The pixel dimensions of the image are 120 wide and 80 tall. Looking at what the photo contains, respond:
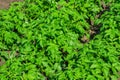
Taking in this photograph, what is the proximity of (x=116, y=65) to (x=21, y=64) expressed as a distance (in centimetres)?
169

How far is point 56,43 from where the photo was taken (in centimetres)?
570

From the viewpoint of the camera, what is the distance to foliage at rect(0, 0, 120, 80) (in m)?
5.18

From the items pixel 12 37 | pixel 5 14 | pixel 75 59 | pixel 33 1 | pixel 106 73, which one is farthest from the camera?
pixel 33 1

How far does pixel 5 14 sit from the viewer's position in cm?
640

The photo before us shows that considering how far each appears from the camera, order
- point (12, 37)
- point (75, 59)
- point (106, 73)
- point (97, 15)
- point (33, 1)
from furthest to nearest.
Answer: point (97, 15) < point (33, 1) < point (12, 37) < point (75, 59) < point (106, 73)

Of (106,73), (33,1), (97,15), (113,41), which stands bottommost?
(106,73)

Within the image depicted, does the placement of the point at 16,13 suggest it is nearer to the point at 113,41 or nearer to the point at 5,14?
the point at 5,14

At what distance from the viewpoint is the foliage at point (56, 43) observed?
17.0 ft

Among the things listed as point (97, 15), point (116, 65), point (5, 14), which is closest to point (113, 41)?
point (116, 65)

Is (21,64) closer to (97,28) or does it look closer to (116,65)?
(116,65)

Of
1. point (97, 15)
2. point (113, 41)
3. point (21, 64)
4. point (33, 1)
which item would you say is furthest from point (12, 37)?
point (97, 15)

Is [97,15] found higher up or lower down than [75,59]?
higher up

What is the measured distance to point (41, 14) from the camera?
649cm

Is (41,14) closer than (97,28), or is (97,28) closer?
(41,14)
